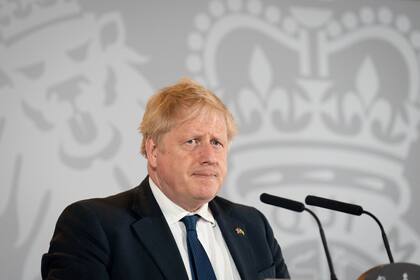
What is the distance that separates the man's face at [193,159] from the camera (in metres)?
2.41

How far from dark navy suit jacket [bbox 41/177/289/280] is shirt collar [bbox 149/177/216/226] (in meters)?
0.03

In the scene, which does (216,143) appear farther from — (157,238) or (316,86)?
(316,86)

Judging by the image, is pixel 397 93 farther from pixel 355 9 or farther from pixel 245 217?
pixel 245 217

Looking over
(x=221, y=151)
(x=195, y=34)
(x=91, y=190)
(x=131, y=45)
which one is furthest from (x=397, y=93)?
(x=221, y=151)

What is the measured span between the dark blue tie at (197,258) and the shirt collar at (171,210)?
5 centimetres

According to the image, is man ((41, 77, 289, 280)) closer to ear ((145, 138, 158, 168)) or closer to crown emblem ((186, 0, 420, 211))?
ear ((145, 138, 158, 168))

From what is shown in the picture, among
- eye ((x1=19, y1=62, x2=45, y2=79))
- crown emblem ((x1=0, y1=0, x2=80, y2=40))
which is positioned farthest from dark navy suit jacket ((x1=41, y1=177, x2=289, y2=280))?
crown emblem ((x1=0, y1=0, x2=80, y2=40))

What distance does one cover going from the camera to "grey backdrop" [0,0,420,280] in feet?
13.0

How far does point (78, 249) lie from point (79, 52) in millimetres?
2186

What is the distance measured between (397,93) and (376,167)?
0.61m

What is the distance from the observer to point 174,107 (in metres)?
2.44

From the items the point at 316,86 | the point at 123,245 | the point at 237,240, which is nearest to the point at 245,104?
the point at 316,86

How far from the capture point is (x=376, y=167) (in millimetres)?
4867

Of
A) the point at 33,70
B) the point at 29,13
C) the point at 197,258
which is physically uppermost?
the point at 29,13
